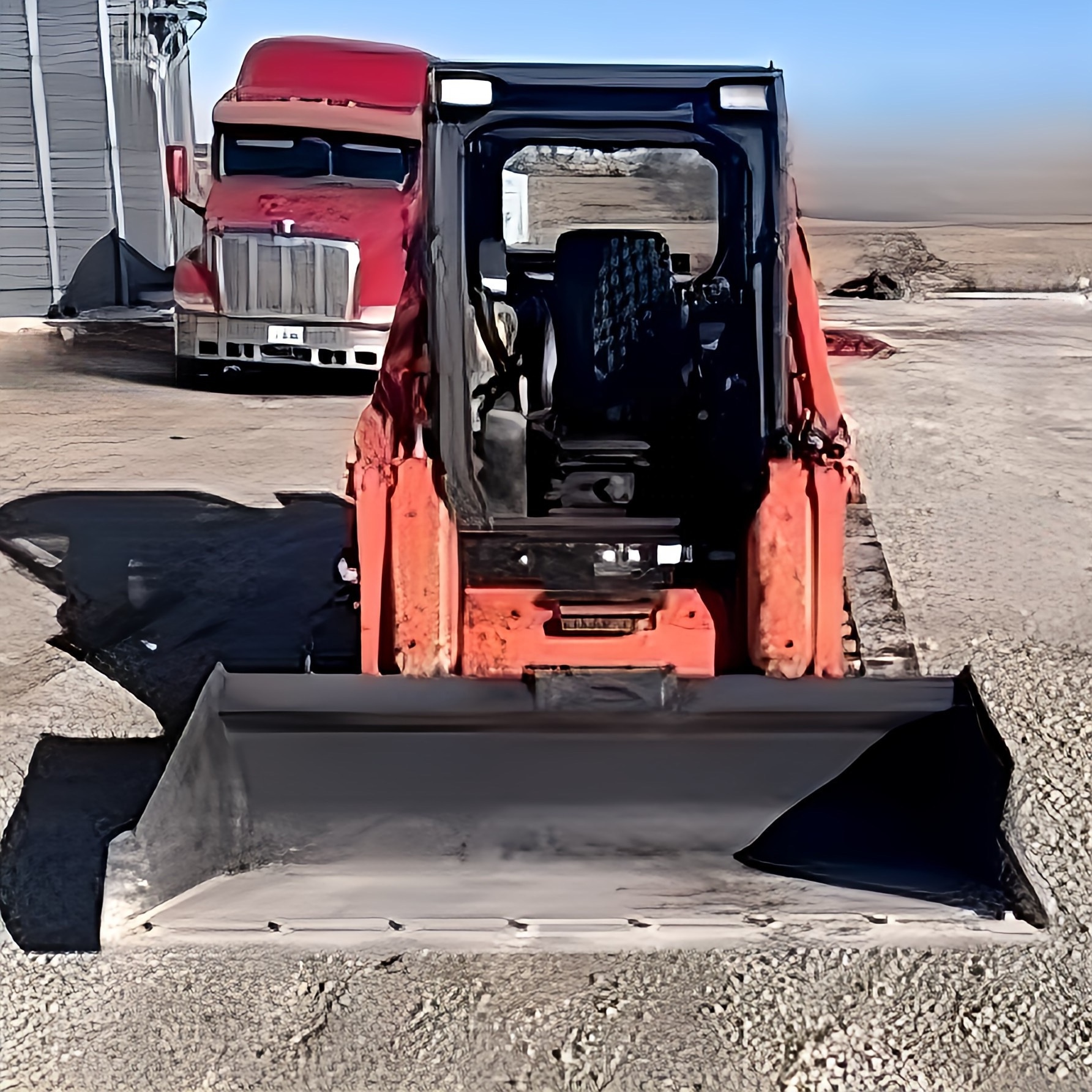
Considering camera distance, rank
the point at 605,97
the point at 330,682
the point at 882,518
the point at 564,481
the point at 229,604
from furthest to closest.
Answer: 1. the point at 882,518
2. the point at 229,604
3. the point at 564,481
4. the point at 605,97
5. the point at 330,682

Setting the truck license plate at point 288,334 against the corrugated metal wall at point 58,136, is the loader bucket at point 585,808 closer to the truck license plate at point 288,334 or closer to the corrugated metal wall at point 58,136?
the truck license plate at point 288,334

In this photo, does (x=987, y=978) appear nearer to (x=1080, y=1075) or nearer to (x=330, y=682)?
(x=1080, y=1075)

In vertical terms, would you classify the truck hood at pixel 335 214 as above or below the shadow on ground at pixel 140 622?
above

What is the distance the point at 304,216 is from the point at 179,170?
1.65 meters

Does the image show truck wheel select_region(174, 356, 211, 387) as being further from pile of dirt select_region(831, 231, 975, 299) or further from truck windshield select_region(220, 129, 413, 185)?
pile of dirt select_region(831, 231, 975, 299)

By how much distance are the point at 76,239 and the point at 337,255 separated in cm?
886

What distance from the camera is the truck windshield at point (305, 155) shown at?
12.4m

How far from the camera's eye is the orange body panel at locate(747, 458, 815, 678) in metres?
4.15

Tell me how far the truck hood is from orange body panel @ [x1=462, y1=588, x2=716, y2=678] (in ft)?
26.9

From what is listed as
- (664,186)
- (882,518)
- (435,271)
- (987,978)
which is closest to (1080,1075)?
(987,978)

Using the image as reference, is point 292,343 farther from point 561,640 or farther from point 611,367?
point 561,640

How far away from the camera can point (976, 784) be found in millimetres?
3648

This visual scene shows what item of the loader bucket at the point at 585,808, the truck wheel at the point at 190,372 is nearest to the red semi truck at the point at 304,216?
the truck wheel at the point at 190,372

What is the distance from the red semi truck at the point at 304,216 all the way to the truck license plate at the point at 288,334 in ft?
0.04
